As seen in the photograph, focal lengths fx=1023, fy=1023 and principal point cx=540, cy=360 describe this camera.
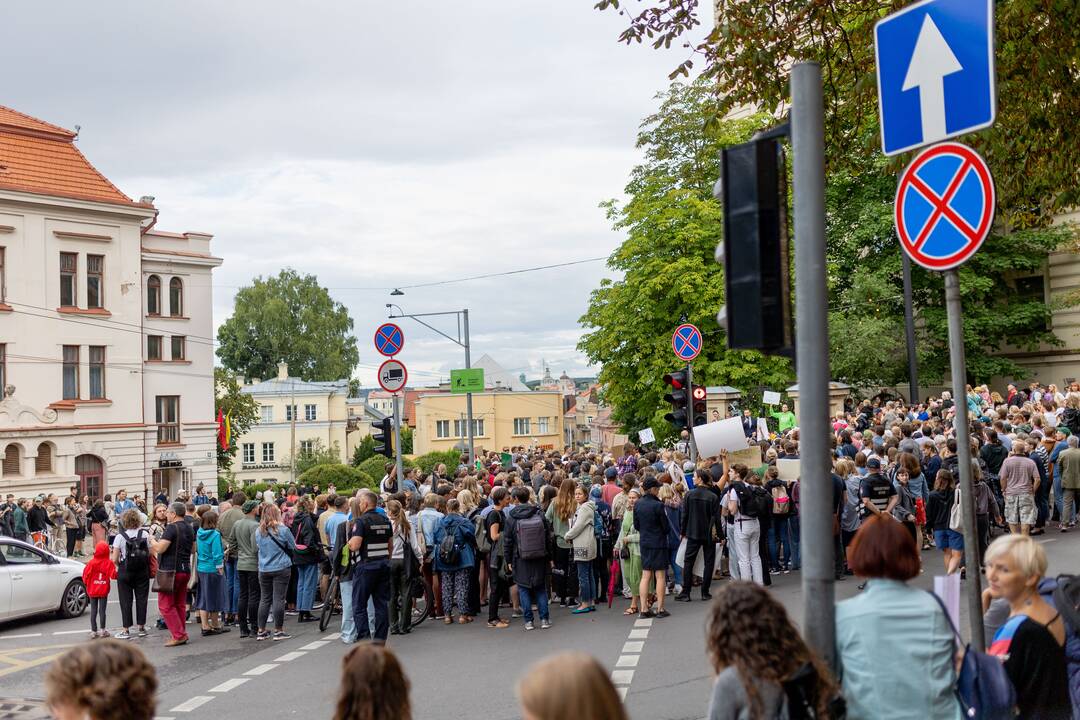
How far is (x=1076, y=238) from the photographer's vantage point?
35.8 metres

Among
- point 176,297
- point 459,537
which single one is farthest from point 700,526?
point 176,297

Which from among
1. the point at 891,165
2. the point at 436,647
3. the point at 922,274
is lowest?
the point at 436,647

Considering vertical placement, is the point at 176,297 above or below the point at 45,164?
below

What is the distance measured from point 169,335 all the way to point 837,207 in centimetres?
3113

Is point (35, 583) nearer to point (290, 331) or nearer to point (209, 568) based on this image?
point (209, 568)

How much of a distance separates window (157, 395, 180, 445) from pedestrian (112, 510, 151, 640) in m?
35.7

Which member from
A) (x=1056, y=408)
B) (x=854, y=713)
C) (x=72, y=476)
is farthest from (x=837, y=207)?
(x=854, y=713)

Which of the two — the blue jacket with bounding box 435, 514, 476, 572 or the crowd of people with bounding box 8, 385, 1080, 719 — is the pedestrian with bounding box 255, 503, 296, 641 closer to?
the crowd of people with bounding box 8, 385, 1080, 719

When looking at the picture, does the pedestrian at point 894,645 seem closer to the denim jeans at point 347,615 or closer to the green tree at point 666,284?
the denim jeans at point 347,615

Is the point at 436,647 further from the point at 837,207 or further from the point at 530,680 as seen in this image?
the point at 837,207

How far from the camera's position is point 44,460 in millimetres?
42406

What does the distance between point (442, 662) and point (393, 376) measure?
6288mm

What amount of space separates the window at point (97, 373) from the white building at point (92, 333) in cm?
6

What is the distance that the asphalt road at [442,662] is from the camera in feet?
31.9
